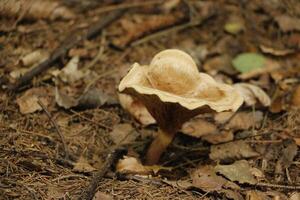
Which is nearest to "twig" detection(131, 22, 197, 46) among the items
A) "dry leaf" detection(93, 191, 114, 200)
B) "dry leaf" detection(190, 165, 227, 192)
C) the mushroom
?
the mushroom

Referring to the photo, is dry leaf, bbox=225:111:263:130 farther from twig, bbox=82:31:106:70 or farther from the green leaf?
twig, bbox=82:31:106:70

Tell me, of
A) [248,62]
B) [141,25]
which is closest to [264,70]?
[248,62]

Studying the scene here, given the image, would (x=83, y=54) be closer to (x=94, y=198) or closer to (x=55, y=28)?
(x=55, y=28)

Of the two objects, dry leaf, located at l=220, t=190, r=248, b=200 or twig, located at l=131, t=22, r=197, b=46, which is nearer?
dry leaf, located at l=220, t=190, r=248, b=200

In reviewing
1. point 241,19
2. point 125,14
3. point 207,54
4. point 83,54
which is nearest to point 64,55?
Answer: point 83,54

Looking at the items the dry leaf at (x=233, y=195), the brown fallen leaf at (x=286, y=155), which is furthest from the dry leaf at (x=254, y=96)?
the dry leaf at (x=233, y=195)

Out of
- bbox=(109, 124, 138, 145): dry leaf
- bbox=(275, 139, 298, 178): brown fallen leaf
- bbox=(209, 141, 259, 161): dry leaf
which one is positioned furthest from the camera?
bbox=(109, 124, 138, 145): dry leaf
